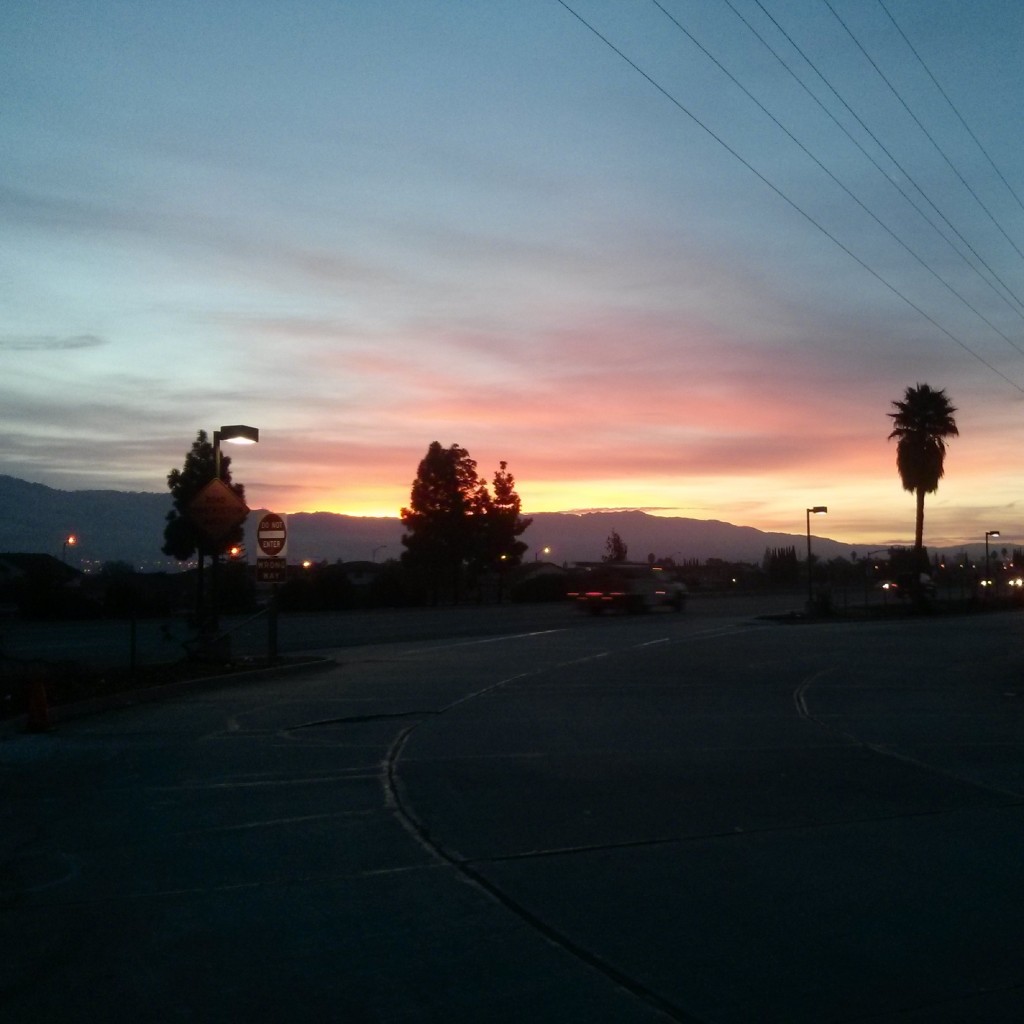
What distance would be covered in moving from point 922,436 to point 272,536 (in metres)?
47.6

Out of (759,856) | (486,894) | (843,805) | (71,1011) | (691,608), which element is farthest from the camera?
(691,608)

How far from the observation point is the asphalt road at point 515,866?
623cm

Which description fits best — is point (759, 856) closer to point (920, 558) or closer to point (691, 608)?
point (691, 608)

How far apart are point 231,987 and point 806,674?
19665 millimetres

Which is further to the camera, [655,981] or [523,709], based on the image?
[523,709]

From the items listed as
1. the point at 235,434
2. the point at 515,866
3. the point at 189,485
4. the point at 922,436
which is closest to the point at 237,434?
the point at 235,434

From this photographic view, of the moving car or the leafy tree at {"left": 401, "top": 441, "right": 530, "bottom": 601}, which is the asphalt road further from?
the leafy tree at {"left": 401, "top": 441, "right": 530, "bottom": 601}

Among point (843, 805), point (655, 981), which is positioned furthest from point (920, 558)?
point (655, 981)

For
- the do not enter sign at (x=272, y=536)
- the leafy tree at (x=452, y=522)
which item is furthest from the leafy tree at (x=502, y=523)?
the do not enter sign at (x=272, y=536)

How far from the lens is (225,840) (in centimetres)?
959

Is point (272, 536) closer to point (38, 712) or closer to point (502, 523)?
point (38, 712)

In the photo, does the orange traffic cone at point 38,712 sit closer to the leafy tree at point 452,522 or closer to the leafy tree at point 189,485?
the leafy tree at point 189,485

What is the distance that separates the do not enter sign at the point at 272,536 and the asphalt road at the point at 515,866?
9.97m

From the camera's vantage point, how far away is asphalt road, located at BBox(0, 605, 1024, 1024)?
623cm
